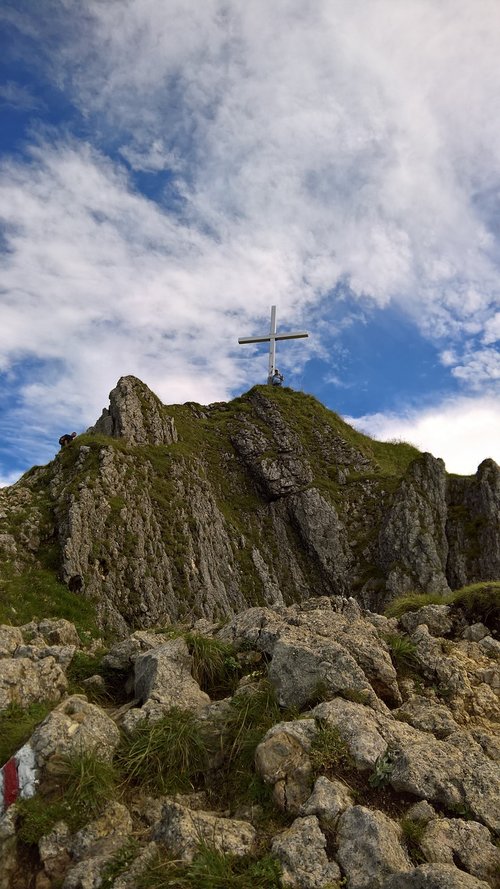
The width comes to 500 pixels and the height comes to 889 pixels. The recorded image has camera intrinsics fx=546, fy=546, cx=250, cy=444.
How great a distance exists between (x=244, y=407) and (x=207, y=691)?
52006mm

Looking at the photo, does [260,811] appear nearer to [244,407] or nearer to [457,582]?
[457,582]

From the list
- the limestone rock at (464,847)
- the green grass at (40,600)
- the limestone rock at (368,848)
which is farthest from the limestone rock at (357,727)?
the green grass at (40,600)

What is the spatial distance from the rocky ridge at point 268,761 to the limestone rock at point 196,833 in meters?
0.02

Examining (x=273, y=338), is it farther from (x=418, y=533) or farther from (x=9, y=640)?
(x=9, y=640)

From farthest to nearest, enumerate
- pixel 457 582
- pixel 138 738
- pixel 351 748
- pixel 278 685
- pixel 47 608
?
pixel 457 582
pixel 47 608
pixel 278 685
pixel 138 738
pixel 351 748

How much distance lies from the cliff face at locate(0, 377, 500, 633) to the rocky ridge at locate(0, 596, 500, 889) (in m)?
19.9

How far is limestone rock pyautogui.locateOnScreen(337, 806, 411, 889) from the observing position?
5.81 meters

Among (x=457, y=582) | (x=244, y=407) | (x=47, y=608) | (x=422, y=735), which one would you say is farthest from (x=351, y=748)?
(x=244, y=407)

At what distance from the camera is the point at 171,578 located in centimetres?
3553

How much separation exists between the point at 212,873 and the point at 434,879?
2.22 metres

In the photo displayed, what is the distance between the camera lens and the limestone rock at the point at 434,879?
5340 millimetres

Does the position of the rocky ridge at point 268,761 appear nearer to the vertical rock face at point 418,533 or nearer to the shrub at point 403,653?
the shrub at point 403,653

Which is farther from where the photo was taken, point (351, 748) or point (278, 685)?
point (278, 685)

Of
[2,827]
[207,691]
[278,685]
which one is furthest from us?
[207,691]
